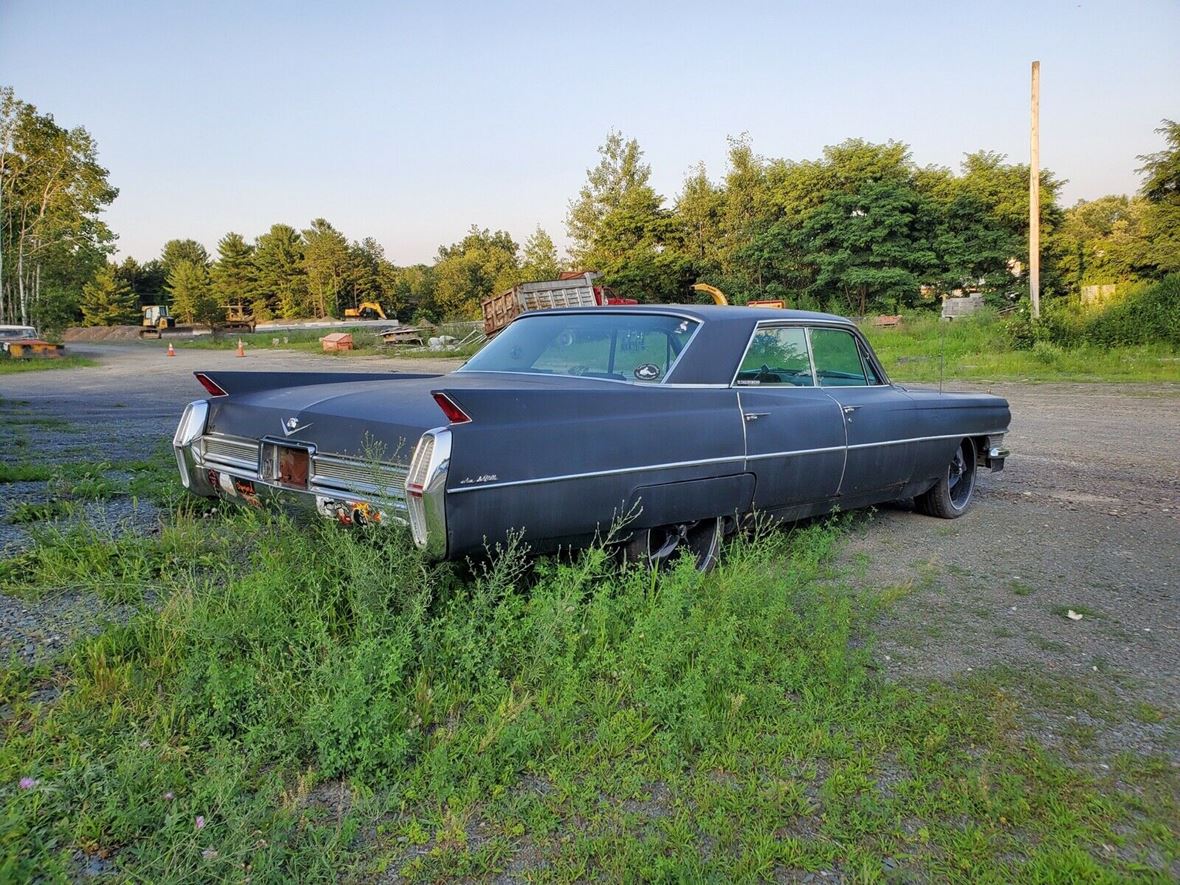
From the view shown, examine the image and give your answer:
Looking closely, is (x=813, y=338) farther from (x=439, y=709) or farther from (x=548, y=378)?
(x=439, y=709)

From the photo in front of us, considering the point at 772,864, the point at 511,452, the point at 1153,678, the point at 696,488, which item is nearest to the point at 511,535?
the point at 511,452

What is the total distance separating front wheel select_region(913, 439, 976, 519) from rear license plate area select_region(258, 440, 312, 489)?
3.89 m

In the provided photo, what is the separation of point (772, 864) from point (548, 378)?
2.49 metres

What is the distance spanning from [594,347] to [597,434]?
96 cm

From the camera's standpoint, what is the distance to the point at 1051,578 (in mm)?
4145

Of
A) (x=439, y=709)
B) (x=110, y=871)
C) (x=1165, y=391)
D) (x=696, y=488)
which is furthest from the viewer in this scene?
(x=1165, y=391)

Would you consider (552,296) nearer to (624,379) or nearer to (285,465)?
(624,379)

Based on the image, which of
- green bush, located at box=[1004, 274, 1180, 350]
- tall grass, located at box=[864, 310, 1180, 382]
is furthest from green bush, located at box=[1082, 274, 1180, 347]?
tall grass, located at box=[864, 310, 1180, 382]

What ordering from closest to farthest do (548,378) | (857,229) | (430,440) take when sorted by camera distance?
(430,440)
(548,378)
(857,229)

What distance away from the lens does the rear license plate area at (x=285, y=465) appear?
328cm

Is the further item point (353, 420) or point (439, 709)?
point (353, 420)

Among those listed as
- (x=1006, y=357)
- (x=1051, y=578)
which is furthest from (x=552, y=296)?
(x=1051, y=578)

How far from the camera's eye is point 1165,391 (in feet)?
45.0

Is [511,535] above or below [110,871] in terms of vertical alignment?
above
